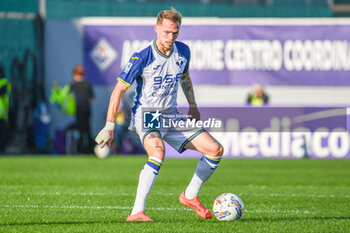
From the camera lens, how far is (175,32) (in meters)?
7.06

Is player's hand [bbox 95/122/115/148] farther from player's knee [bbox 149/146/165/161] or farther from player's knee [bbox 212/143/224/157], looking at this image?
player's knee [bbox 212/143/224/157]

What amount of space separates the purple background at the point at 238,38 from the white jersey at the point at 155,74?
14.3 metres

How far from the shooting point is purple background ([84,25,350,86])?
21.6 meters

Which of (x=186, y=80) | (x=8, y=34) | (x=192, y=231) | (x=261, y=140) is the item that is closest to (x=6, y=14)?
(x=8, y=34)

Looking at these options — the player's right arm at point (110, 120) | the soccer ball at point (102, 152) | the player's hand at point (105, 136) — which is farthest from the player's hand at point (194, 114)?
the soccer ball at point (102, 152)

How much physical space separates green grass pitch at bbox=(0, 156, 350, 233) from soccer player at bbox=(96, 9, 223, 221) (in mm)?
400

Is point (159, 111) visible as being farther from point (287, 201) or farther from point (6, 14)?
point (6, 14)

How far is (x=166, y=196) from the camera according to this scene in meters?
9.70

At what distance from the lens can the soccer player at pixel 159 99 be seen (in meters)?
6.94

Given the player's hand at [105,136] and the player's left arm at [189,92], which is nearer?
the player's hand at [105,136]
